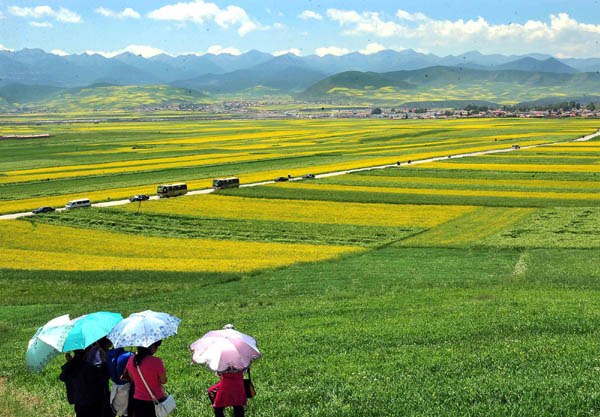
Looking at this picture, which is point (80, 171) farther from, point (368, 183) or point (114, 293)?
point (114, 293)

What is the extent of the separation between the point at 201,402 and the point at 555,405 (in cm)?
801

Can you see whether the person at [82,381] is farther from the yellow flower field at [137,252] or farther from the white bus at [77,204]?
the white bus at [77,204]

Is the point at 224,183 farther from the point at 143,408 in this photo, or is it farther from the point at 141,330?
the point at 141,330

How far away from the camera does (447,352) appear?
1562 cm

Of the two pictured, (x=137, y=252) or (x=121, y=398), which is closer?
(x=121, y=398)

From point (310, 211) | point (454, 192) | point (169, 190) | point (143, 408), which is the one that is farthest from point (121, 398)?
point (454, 192)

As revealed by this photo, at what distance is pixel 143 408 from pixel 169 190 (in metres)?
58.1

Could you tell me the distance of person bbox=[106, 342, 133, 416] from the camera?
10531 mm

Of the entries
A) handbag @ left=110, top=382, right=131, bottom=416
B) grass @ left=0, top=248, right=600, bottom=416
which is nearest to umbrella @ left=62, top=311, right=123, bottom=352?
handbag @ left=110, top=382, right=131, bottom=416

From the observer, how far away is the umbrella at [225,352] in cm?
1018

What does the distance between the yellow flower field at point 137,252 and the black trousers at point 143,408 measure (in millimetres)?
24641

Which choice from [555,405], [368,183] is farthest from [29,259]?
[368,183]

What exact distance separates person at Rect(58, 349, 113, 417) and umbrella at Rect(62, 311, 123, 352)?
30cm

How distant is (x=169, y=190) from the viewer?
6694cm
